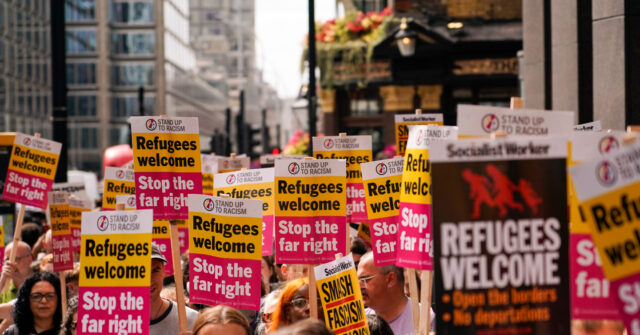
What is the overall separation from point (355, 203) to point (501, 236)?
5766 mm

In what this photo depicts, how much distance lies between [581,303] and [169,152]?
4482 mm

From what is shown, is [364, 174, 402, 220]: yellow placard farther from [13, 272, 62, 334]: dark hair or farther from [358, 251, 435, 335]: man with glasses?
[13, 272, 62, 334]: dark hair

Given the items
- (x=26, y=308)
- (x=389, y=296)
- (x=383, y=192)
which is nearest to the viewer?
(x=389, y=296)

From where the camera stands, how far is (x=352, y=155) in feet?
33.8

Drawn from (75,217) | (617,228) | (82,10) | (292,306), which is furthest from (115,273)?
(82,10)

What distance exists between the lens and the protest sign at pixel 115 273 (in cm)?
677

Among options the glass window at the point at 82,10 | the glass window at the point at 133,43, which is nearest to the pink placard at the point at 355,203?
the glass window at the point at 133,43

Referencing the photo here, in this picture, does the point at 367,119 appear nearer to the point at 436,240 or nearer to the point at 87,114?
the point at 436,240

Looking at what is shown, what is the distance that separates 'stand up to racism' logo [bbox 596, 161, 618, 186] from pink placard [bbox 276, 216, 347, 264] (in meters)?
3.94

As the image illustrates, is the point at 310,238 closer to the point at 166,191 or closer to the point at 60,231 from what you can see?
the point at 166,191

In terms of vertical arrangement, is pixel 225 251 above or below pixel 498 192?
below

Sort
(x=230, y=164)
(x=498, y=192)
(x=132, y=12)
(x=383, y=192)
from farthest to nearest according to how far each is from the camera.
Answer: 1. (x=132, y=12)
2. (x=230, y=164)
3. (x=383, y=192)
4. (x=498, y=192)

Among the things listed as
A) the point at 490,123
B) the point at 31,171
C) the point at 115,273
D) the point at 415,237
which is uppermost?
the point at 490,123

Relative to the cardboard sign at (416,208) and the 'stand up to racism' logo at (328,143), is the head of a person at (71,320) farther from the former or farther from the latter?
the 'stand up to racism' logo at (328,143)
